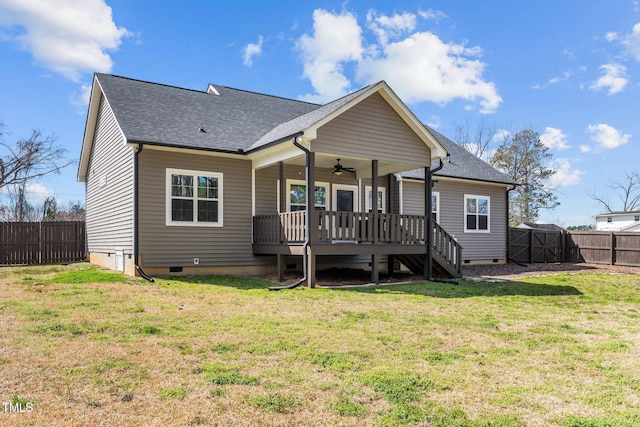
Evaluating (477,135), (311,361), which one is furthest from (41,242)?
(477,135)

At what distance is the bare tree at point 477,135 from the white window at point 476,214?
19536 millimetres

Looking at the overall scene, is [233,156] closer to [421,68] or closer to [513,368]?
[513,368]

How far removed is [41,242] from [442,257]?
14388 millimetres

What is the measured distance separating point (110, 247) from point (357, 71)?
16.6m

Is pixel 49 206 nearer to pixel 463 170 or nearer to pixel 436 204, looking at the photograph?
pixel 436 204

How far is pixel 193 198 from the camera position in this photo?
11.6 meters

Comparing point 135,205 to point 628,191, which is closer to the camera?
point 135,205

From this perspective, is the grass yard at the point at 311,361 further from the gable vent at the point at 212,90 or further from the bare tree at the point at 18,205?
the bare tree at the point at 18,205

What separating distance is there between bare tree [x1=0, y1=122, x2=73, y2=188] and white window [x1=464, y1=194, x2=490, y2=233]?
2381cm

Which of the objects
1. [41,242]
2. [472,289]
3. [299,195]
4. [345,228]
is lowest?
[472,289]

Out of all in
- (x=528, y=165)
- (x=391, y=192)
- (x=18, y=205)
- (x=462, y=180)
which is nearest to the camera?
(x=391, y=192)

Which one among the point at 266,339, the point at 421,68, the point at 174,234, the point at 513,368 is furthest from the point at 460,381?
the point at 421,68

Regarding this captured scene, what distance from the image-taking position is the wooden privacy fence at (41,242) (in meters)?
15.7

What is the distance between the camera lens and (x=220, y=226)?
11.9 m
